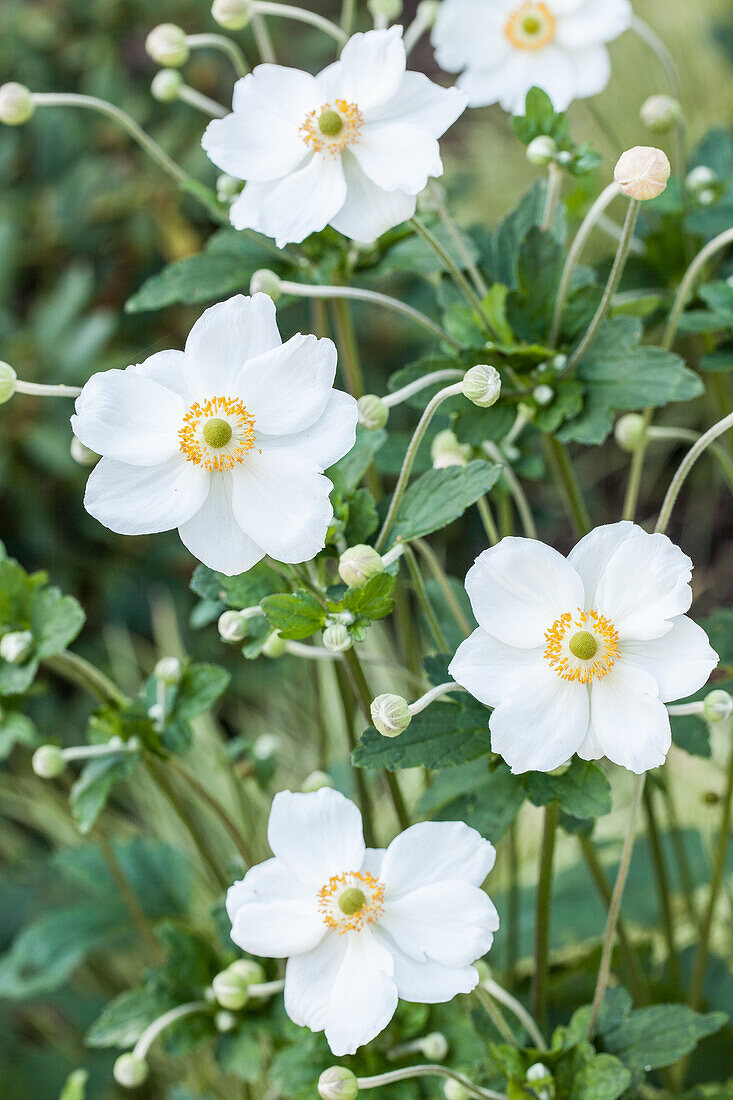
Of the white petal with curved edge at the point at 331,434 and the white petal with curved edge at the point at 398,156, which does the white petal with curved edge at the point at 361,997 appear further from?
the white petal with curved edge at the point at 398,156

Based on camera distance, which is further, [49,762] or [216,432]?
[49,762]

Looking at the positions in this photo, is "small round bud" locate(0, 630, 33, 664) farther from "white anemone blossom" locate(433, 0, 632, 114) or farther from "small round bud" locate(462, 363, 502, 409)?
"white anemone blossom" locate(433, 0, 632, 114)

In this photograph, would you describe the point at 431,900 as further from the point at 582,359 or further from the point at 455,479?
the point at 582,359

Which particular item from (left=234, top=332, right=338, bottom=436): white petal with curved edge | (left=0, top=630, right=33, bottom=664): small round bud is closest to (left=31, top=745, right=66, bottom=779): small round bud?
(left=0, top=630, right=33, bottom=664): small round bud

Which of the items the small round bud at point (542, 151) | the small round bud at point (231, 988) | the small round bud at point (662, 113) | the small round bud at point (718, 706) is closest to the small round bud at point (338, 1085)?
the small round bud at point (231, 988)

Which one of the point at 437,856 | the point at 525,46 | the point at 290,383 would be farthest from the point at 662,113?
the point at 437,856

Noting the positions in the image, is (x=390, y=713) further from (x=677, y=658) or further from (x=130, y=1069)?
(x=130, y=1069)
